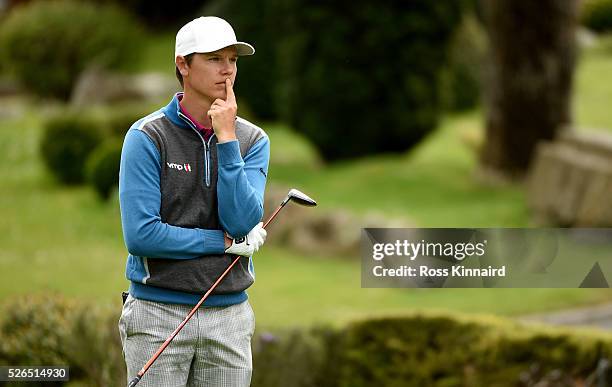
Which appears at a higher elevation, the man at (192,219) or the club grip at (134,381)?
the man at (192,219)

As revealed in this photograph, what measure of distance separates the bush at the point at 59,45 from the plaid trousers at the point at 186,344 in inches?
872

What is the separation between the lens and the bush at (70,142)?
57.8ft

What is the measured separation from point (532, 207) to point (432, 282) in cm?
687

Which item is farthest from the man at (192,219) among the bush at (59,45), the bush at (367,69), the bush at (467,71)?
the bush at (59,45)

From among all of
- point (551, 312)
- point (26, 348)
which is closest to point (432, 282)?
point (26, 348)

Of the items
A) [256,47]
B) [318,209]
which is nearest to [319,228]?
[318,209]

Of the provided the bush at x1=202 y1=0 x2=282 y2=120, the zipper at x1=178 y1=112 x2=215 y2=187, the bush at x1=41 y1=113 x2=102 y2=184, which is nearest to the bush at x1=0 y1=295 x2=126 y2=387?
the zipper at x1=178 y1=112 x2=215 y2=187

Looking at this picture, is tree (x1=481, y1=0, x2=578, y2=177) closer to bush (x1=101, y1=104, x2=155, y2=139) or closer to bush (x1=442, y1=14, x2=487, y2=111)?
bush (x1=101, y1=104, x2=155, y2=139)

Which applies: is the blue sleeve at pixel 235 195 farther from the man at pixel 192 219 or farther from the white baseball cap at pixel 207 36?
the white baseball cap at pixel 207 36

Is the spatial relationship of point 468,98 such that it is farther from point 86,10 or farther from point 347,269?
point 347,269

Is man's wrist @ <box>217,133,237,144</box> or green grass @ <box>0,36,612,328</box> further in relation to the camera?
green grass @ <box>0,36,612,328</box>

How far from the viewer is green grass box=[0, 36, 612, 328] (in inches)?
457

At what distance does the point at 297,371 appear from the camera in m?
7.42

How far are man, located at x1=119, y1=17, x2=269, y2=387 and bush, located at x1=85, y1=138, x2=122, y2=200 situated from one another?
11592mm
